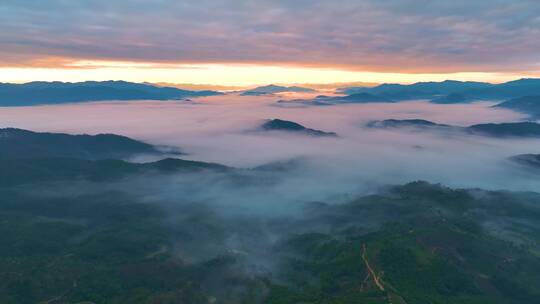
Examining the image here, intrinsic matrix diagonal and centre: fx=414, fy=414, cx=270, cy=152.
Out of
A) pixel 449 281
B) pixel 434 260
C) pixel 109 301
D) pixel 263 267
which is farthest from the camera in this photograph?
pixel 263 267

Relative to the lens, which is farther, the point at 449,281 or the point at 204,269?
the point at 204,269

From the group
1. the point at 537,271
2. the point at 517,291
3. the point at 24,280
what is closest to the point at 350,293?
the point at 517,291

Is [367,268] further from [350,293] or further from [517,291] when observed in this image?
[517,291]

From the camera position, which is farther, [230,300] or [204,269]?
[204,269]

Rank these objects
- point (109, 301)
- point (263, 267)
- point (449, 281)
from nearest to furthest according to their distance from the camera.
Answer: point (109, 301) → point (449, 281) → point (263, 267)

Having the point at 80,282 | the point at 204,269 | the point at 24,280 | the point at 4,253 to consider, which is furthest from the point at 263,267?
the point at 4,253

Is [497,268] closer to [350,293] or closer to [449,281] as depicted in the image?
[449,281]

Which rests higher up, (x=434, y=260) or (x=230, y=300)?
(x=434, y=260)

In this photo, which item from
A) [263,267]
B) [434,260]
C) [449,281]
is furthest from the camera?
[263,267]

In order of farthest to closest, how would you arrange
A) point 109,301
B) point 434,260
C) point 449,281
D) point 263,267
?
point 263,267
point 434,260
point 449,281
point 109,301
